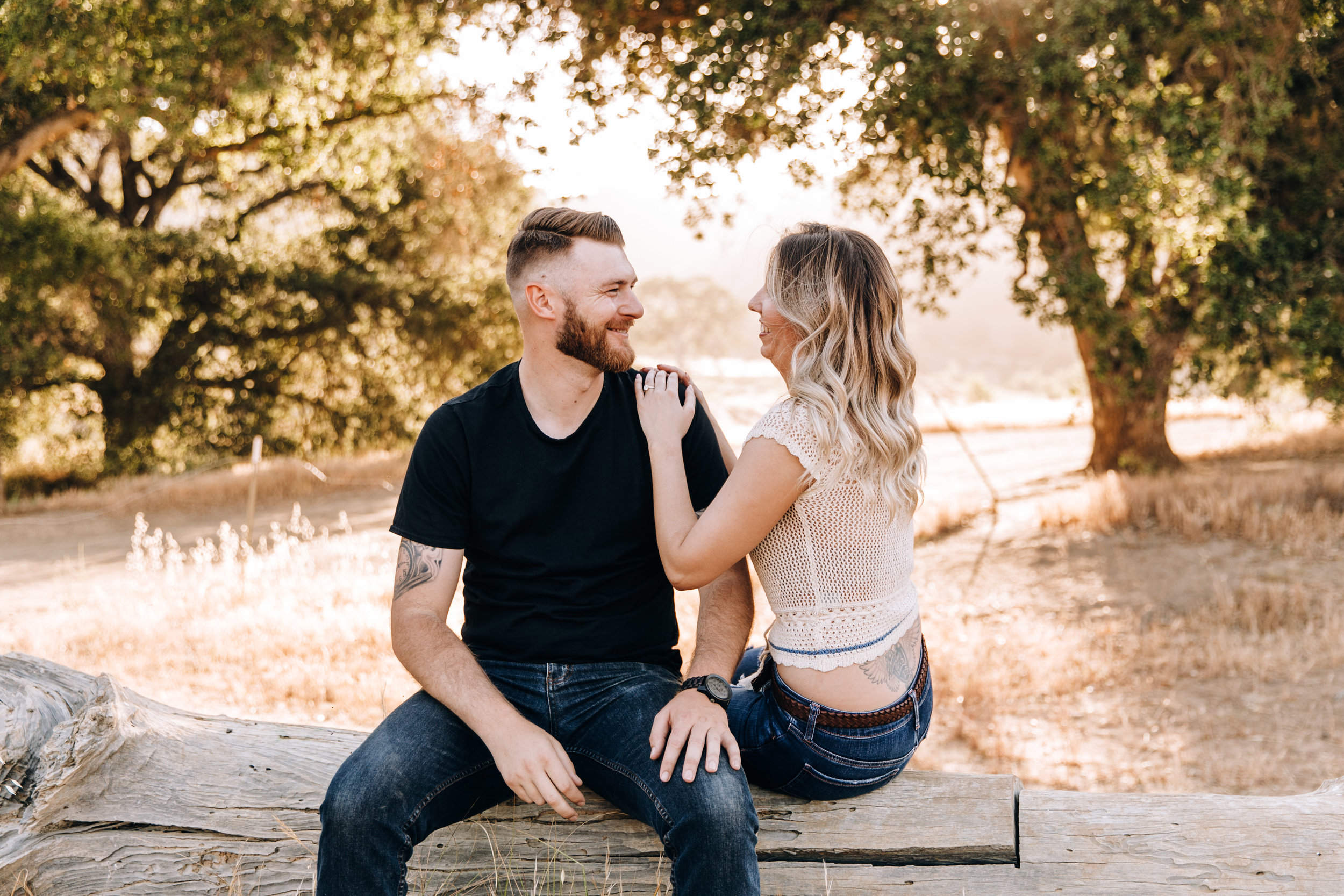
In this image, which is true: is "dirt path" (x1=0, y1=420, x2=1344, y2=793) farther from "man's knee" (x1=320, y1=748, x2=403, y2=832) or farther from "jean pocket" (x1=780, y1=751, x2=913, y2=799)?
"jean pocket" (x1=780, y1=751, x2=913, y2=799)

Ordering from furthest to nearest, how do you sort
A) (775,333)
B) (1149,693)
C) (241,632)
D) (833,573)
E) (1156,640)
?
(241,632)
(1156,640)
(1149,693)
(775,333)
(833,573)

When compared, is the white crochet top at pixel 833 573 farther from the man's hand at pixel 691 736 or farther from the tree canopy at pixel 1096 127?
the tree canopy at pixel 1096 127

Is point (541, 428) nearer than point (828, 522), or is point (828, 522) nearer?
point (828, 522)

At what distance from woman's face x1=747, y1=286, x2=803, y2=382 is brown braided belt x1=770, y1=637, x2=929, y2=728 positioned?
885 millimetres

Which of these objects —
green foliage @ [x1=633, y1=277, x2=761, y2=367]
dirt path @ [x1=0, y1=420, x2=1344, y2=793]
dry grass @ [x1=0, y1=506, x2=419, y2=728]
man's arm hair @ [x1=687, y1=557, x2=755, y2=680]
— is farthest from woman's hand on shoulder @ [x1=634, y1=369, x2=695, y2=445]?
green foliage @ [x1=633, y1=277, x2=761, y2=367]

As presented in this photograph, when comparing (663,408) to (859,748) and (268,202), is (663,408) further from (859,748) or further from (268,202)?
(268,202)

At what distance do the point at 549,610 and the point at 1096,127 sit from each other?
851 cm

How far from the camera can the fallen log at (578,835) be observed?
8.11 ft

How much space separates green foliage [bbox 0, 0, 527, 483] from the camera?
10664 mm

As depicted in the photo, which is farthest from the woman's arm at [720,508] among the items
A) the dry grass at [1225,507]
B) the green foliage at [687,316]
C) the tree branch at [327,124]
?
the green foliage at [687,316]

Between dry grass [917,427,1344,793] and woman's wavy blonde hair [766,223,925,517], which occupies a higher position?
woman's wavy blonde hair [766,223,925,517]

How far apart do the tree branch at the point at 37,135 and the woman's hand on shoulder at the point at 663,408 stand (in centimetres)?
1144

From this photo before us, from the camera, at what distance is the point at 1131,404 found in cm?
1110

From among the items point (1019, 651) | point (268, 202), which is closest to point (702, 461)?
point (1019, 651)
